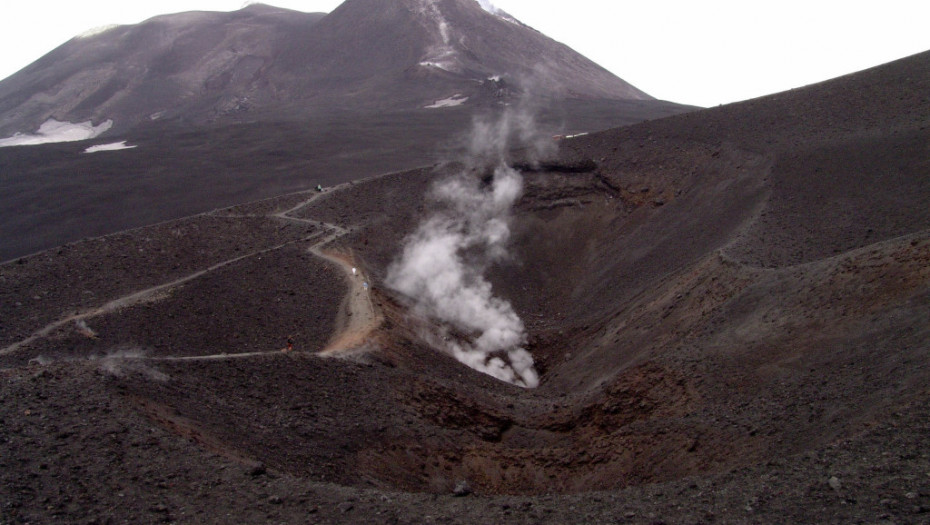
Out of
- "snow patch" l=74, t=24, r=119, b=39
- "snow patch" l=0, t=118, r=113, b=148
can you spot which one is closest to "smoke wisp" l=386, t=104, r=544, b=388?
"snow patch" l=0, t=118, r=113, b=148

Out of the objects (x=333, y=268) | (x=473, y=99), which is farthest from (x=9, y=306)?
(x=473, y=99)

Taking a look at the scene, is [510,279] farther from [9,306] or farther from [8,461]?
[8,461]

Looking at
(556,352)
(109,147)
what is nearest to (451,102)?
(109,147)

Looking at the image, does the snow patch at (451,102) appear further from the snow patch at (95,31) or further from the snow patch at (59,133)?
the snow patch at (95,31)

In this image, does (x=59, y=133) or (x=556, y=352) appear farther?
(x=59, y=133)

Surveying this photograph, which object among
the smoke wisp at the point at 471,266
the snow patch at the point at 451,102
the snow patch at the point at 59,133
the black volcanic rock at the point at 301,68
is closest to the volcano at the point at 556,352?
the smoke wisp at the point at 471,266

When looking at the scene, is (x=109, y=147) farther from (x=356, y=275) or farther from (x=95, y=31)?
(x=95, y=31)
